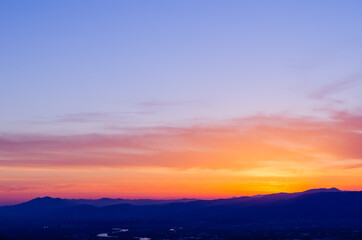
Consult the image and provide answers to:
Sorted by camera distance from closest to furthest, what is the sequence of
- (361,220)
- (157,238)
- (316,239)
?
(316,239) < (157,238) < (361,220)

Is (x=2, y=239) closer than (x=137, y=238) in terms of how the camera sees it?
Yes

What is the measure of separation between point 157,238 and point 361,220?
366 feet

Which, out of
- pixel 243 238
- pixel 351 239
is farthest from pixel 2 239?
pixel 351 239

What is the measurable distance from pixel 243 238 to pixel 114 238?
3196cm

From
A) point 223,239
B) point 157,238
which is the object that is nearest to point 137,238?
point 157,238

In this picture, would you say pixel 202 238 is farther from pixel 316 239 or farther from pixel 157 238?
pixel 316 239

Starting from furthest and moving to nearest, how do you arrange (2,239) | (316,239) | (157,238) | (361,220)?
(361,220), (157,238), (316,239), (2,239)

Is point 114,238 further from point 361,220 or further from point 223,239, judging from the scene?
point 361,220

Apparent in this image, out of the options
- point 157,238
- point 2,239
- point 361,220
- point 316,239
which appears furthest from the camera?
point 361,220

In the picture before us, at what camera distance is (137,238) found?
122562 millimetres

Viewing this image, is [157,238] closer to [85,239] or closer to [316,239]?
[85,239]

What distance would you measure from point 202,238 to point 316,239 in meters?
26.7

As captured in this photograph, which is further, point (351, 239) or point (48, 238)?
point (48, 238)

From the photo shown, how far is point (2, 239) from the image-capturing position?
104562 millimetres
